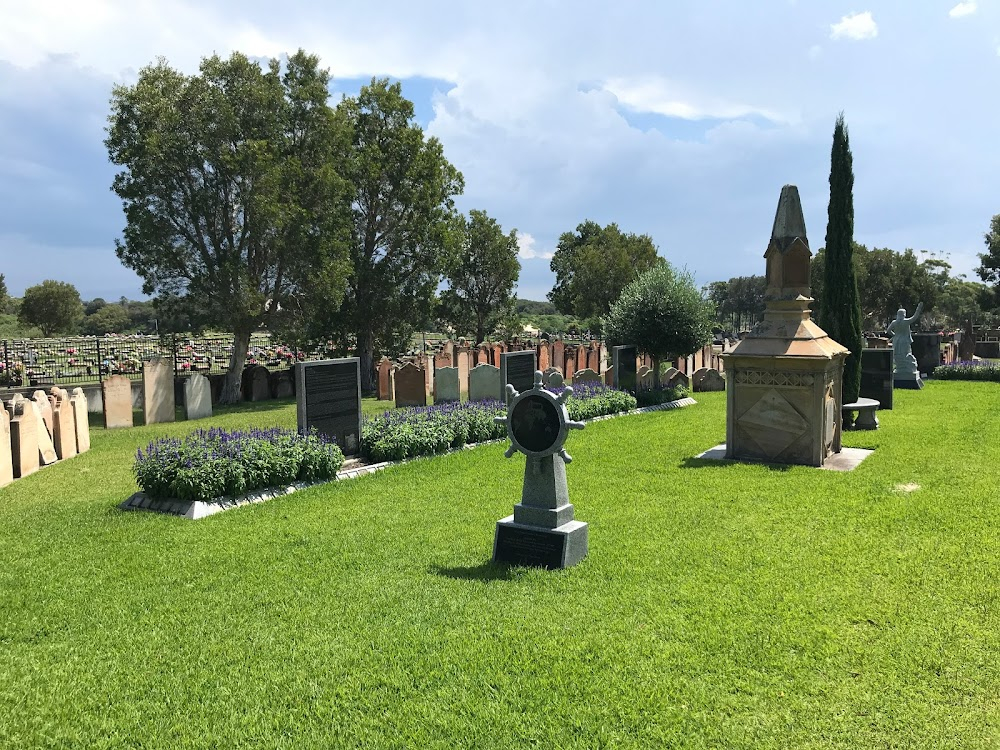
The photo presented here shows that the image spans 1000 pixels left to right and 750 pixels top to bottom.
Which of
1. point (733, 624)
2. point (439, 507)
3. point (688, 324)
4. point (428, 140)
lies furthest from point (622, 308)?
point (733, 624)

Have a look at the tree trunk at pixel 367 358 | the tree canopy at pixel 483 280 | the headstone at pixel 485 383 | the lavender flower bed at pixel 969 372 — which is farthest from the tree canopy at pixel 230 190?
the lavender flower bed at pixel 969 372

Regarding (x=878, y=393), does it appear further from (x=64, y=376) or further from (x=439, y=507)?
(x=64, y=376)

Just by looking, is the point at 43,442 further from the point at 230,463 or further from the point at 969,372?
the point at 969,372

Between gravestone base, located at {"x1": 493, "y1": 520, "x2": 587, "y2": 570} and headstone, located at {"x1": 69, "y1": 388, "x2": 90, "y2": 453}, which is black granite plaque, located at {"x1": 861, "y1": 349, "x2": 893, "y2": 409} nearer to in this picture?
gravestone base, located at {"x1": 493, "y1": 520, "x2": 587, "y2": 570}

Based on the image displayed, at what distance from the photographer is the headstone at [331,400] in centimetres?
1120

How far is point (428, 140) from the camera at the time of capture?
24.3 m

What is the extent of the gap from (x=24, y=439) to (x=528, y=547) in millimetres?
9391

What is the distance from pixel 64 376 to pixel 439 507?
22.2 m

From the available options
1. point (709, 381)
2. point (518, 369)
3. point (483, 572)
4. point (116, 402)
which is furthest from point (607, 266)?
point (483, 572)

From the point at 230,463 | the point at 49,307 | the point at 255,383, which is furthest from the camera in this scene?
the point at 49,307

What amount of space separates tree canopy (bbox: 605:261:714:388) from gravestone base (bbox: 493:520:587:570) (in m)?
14.7

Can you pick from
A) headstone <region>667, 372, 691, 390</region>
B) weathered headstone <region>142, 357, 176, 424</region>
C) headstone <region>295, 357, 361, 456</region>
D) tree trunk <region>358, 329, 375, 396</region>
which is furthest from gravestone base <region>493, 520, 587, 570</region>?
tree trunk <region>358, 329, 375, 396</region>

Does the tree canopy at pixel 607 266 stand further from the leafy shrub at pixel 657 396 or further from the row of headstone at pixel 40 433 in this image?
the row of headstone at pixel 40 433

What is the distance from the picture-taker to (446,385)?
18.2 metres
